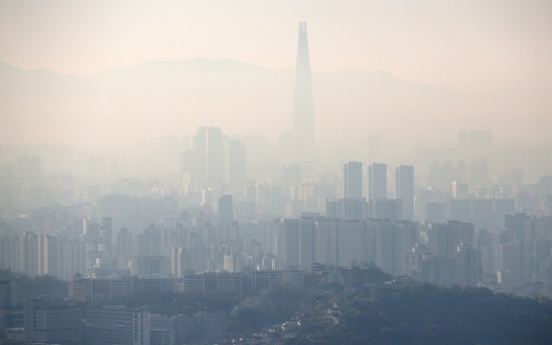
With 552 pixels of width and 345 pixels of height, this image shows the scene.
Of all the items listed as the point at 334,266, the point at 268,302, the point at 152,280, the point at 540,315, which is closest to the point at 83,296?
the point at 152,280

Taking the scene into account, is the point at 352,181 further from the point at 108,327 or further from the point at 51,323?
the point at 51,323

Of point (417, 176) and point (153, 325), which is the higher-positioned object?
point (417, 176)

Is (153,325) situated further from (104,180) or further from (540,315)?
(104,180)

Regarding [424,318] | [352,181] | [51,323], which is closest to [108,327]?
[51,323]

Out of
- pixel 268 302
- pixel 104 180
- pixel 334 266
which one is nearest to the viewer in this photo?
pixel 268 302

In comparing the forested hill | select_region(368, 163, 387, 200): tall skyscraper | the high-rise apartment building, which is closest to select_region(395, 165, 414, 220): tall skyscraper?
select_region(368, 163, 387, 200): tall skyscraper

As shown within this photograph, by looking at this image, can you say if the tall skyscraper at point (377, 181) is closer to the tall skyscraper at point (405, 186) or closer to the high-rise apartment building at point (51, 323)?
the tall skyscraper at point (405, 186)

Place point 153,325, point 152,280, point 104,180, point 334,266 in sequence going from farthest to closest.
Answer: point 104,180, point 334,266, point 152,280, point 153,325

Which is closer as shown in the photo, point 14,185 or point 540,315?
point 540,315
